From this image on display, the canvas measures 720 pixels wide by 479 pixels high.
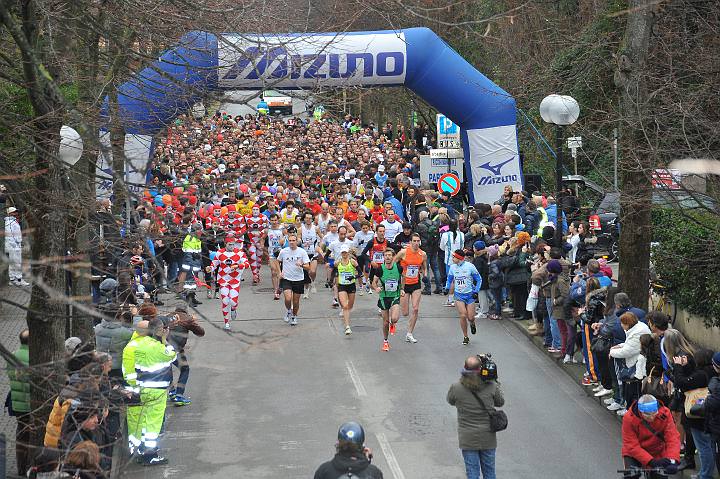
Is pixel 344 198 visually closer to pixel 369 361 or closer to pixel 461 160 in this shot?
pixel 461 160

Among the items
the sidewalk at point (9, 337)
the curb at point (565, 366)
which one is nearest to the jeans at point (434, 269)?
the curb at point (565, 366)

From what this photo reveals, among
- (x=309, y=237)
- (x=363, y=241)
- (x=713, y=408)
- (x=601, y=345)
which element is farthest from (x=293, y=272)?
(x=713, y=408)

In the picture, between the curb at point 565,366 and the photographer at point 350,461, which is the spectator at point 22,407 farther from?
the curb at point 565,366

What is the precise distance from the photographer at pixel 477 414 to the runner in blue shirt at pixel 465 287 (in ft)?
21.3

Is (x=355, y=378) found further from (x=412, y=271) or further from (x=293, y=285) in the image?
(x=293, y=285)

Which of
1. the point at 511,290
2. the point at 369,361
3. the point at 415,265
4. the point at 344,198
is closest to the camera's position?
the point at 369,361

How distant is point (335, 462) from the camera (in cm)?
793

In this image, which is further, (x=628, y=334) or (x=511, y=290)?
(x=511, y=290)

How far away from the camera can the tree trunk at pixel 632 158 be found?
14125 millimetres

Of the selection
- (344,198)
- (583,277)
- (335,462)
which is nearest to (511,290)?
(583,277)

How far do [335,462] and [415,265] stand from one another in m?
10.1

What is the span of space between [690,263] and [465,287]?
3.56 meters

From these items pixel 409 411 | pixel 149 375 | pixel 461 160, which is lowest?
pixel 409 411

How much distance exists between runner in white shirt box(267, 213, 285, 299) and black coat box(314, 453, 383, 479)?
13642 millimetres
